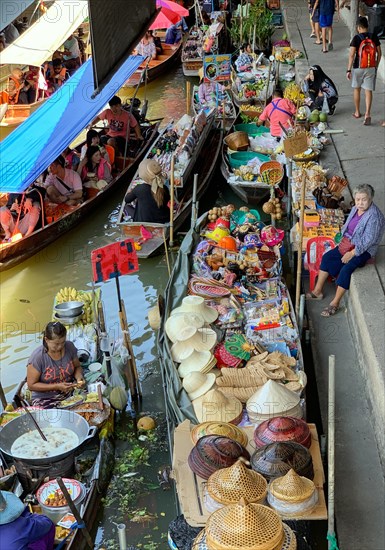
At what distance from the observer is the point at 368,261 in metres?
7.81

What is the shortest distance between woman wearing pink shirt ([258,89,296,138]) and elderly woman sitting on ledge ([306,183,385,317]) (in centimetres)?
441

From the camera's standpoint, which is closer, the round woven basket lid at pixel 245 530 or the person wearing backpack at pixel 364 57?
the round woven basket lid at pixel 245 530

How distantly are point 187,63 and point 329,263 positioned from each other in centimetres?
1097

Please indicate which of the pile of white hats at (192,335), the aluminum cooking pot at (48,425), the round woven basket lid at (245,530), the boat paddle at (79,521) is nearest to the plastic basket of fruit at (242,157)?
the pile of white hats at (192,335)

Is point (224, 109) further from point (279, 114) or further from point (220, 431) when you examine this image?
point (220, 431)

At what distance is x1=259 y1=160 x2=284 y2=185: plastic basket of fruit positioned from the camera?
10750 millimetres

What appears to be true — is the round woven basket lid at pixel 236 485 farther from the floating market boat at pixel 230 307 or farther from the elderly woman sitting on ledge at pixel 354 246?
the elderly woman sitting on ledge at pixel 354 246

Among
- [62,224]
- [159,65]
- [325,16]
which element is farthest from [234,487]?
[159,65]

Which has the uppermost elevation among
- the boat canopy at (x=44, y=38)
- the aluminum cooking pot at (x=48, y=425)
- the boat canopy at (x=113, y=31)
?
the boat canopy at (x=113, y=31)

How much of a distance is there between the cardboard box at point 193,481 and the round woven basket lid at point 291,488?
16cm

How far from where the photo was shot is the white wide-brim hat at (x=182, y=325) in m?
6.83

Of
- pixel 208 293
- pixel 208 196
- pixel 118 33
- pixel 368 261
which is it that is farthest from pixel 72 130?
pixel 118 33

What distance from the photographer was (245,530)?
4.22 m

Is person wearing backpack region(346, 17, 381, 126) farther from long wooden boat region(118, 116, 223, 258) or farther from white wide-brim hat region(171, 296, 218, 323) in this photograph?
white wide-brim hat region(171, 296, 218, 323)
